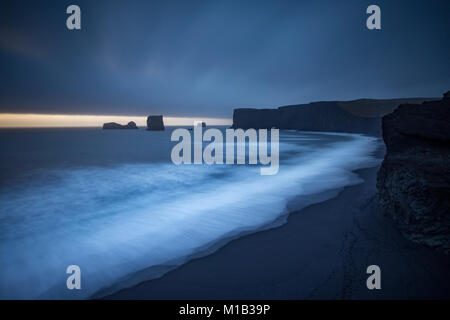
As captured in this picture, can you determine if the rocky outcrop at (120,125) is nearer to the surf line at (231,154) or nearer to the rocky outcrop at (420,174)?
the surf line at (231,154)

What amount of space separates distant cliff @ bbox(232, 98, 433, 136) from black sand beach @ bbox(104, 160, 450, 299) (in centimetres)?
5363

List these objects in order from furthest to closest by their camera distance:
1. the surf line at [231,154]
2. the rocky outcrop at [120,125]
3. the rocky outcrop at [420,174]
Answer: the rocky outcrop at [120,125] → the surf line at [231,154] → the rocky outcrop at [420,174]

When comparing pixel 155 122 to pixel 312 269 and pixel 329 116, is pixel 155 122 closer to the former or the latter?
pixel 329 116

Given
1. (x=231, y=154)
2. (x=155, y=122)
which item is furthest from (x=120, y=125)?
(x=231, y=154)

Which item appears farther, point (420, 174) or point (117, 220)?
point (117, 220)

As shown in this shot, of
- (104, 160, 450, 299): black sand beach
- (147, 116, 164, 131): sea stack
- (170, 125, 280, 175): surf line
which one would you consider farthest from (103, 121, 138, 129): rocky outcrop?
(104, 160, 450, 299): black sand beach

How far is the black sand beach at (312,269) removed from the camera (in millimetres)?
2396

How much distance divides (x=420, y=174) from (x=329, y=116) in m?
65.8

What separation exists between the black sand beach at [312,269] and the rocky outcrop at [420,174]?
10.9 inches

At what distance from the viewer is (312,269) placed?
108 inches

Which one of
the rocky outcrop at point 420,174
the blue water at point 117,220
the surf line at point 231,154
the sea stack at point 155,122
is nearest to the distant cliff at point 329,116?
the sea stack at point 155,122

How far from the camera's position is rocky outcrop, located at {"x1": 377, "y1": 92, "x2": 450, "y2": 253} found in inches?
114

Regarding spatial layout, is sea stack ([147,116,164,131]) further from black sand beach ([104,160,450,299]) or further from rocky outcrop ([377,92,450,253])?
Answer: black sand beach ([104,160,450,299])
